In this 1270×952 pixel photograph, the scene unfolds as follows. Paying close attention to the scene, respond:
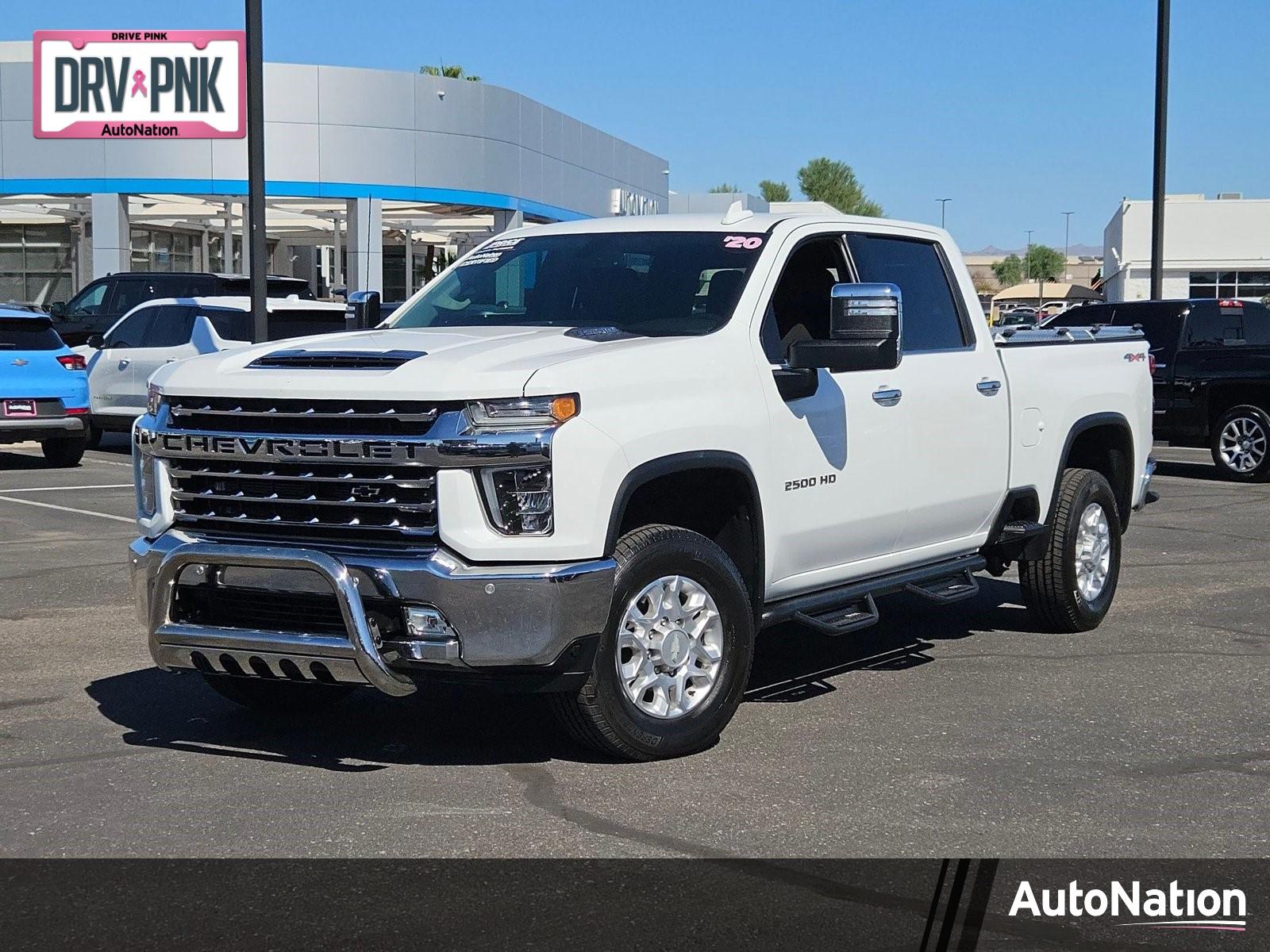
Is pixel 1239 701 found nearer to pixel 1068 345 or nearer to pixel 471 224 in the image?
pixel 1068 345

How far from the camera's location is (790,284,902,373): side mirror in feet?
22.0

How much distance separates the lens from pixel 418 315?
766cm

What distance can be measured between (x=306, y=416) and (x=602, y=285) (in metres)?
1.80

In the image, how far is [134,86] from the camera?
33812mm

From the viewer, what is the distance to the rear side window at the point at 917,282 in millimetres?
7789

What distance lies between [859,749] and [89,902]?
→ 2.91 meters

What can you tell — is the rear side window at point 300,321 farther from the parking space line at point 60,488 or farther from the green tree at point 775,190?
the green tree at point 775,190

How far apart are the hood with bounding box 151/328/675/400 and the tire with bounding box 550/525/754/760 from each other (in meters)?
0.73

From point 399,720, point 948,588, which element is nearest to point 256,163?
point 948,588

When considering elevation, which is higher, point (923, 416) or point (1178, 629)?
point (923, 416)

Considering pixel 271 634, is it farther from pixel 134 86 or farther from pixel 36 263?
pixel 36 263

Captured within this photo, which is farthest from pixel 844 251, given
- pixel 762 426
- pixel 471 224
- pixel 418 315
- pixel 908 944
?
pixel 471 224

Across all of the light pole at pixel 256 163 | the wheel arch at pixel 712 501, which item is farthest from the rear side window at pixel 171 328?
the wheel arch at pixel 712 501

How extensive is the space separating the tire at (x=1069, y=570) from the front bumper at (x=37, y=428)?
11716 millimetres
